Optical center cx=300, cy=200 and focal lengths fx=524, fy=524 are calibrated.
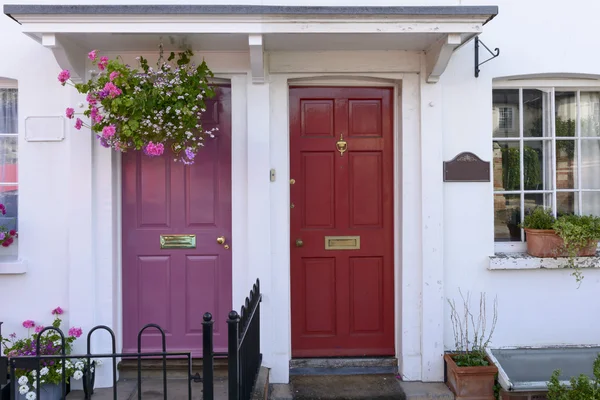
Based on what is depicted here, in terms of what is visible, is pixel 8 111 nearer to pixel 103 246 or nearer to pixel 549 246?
pixel 103 246

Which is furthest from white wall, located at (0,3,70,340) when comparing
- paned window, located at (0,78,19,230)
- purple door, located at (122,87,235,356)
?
purple door, located at (122,87,235,356)

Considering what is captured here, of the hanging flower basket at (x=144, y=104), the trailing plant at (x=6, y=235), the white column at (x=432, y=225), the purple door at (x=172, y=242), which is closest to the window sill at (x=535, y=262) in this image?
the white column at (x=432, y=225)

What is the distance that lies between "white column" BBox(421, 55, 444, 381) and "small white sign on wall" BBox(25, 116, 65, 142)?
3.07 meters

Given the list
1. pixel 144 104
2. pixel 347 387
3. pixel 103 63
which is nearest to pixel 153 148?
pixel 144 104

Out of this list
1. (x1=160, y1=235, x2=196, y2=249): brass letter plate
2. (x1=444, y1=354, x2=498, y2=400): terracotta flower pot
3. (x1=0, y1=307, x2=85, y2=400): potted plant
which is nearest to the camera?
(x1=0, y1=307, x2=85, y2=400): potted plant

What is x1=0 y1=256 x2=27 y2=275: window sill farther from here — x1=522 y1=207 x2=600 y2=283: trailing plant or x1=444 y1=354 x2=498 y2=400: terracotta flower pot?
x1=522 y1=207 x2=600 y2=283: trailing plant

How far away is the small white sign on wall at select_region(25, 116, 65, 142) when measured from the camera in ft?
14.5

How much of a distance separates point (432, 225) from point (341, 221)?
2.64ft

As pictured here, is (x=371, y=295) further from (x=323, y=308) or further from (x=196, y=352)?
(x=196, y=352)

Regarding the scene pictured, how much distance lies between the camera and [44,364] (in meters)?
4.08

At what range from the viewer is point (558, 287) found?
15.0 ft

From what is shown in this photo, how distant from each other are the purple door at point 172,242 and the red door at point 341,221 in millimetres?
636

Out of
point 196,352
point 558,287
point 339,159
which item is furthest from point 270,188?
point 558,287

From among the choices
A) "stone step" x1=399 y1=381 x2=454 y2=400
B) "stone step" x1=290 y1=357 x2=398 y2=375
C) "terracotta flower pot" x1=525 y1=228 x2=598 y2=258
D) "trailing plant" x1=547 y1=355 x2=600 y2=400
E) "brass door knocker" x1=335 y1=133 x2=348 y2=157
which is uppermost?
"brass door knocker" x1=335 y1=133 x2=348 y2=157
